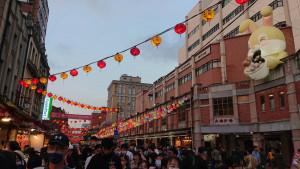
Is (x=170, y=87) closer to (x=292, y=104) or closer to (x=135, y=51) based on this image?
(x=292, y=104)

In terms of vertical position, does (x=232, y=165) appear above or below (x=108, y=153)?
below

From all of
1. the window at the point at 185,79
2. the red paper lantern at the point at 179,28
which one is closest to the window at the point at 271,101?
the window at the point at 185,79

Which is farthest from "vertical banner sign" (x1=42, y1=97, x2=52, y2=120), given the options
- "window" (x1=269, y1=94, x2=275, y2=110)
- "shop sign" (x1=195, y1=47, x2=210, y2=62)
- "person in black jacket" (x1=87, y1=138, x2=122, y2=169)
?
"person in black jacket" (x1=87, y1=138, x2=122, y2=169)

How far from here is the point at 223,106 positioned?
81.0 ft

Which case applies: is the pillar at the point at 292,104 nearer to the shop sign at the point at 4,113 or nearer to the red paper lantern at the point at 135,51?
the red paper lantern at the point at 135,51

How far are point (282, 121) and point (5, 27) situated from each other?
23842 mm

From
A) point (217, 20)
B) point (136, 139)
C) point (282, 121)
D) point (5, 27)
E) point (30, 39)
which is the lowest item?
point (136, 139)

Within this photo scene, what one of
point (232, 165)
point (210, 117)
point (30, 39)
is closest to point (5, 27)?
point (30, 39)

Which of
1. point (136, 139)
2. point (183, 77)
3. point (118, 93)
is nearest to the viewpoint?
point (183, 77)

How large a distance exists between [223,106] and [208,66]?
7.43m

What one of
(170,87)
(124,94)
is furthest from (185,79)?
(124,94)

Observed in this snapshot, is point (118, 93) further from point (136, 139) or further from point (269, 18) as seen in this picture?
point (269, 18)

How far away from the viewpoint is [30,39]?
23750mm

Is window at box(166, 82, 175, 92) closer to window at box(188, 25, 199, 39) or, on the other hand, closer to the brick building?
the brick building
